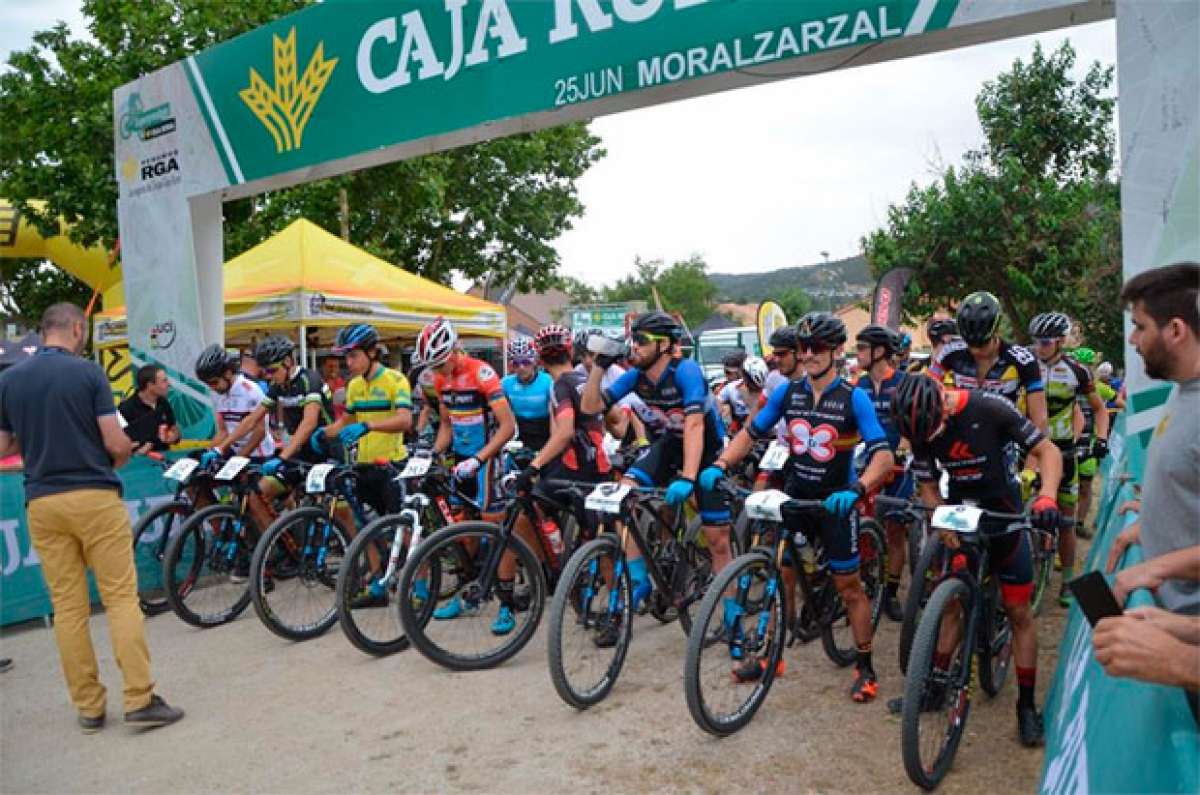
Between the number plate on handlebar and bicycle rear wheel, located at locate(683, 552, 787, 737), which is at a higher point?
the number plate on handlebar

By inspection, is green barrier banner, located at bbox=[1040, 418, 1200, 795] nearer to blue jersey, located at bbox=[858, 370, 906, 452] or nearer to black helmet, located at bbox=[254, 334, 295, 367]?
blue jersey, located at bbox=[858, 370, 906, 452]

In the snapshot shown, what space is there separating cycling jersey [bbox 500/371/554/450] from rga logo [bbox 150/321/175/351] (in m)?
4.76

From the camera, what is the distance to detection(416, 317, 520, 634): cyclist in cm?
580

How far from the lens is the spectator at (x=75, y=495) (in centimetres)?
464

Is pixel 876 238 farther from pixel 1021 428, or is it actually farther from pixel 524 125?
pixel 1021 428

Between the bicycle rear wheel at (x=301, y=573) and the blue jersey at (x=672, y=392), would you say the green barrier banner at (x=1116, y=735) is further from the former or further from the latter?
the bicycle rear wheel at (x=301, y=573)

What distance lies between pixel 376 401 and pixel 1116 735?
5335 mm

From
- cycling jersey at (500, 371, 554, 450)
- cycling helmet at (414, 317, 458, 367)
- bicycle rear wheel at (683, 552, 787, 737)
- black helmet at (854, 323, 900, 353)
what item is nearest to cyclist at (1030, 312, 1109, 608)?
black helmet at (854, 323, 900, 353)

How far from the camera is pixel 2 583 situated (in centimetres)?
659

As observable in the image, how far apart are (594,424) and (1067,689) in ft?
10.8

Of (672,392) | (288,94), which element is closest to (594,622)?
(672,392)

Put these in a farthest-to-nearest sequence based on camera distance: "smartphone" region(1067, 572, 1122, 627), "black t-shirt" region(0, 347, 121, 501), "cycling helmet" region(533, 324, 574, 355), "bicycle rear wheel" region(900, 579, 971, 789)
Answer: "cycling helmet" region(533, 324, 574, 355)
"black t-shirt" region(0, 347, 121, 501)
"bicycle rear wheel" region(900, 579, 971, 789)
"smartphone" region(1067, 572, 1122, 627)

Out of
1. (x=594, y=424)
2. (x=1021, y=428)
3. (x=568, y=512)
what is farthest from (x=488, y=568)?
(x=1021, y=428)

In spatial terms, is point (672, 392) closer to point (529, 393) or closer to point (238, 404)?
point (529, 393)
